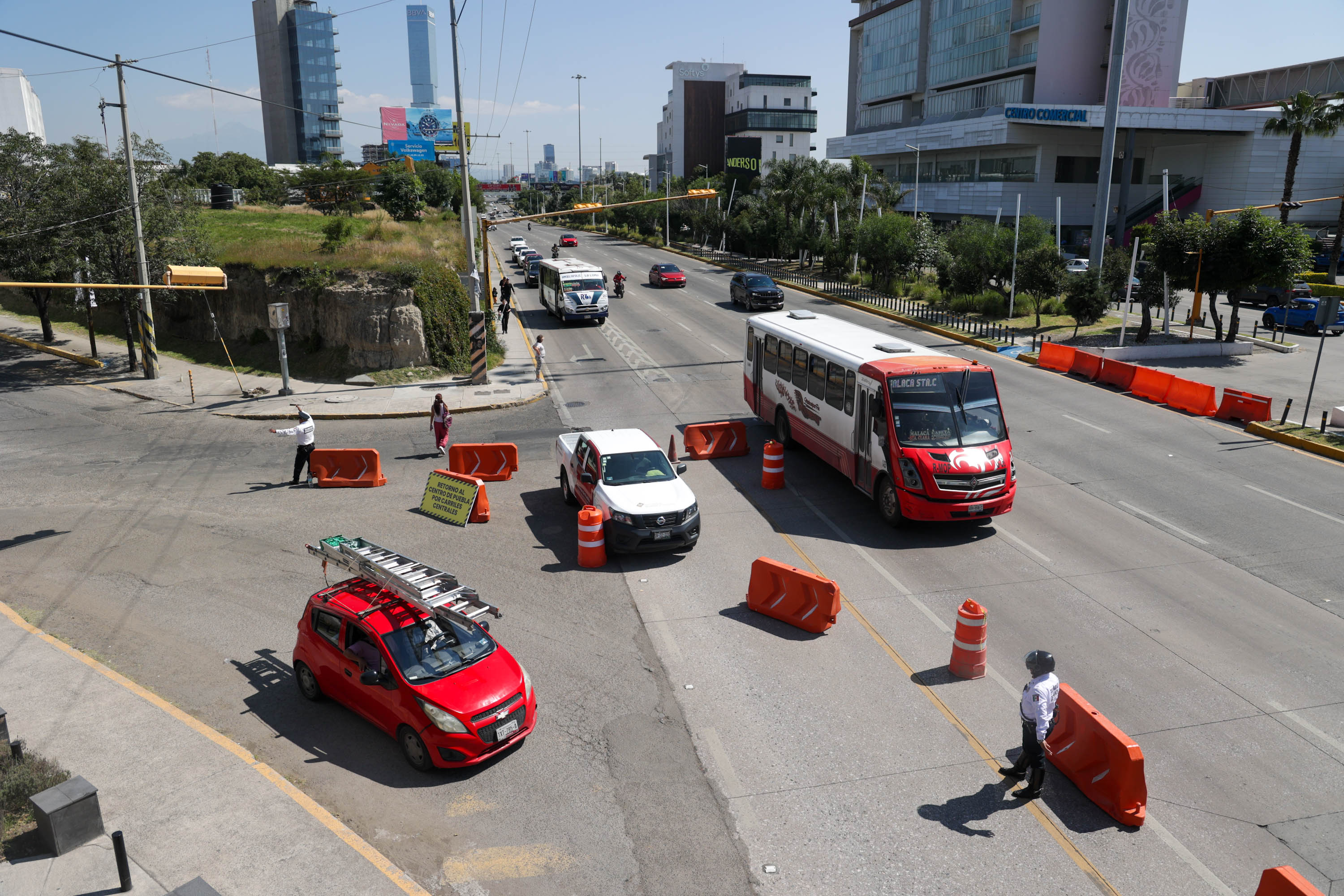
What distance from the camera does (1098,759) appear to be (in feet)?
27.9

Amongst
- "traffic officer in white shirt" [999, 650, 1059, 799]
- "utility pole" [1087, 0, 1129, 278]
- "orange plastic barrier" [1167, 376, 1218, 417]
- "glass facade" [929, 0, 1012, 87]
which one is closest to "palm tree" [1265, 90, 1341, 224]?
"utility pole" [1087, 0, 1129, 278]

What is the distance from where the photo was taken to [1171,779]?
8875 millimetres

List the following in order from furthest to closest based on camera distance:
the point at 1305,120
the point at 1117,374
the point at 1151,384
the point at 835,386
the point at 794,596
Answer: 1. the point at 1305,120
2. the point at 1117,374
3. the point at 1151,384
4. the point at 835,386
5. the point at 794,596

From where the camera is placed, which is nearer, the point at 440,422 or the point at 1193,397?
the point at 440,422

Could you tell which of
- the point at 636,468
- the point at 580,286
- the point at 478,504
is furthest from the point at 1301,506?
the point at 580,286

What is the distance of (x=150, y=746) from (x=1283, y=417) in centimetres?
2434

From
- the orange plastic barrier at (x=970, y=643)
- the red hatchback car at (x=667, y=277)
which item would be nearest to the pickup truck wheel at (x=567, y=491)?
the orange plastic barrier at (x=970, y=643)

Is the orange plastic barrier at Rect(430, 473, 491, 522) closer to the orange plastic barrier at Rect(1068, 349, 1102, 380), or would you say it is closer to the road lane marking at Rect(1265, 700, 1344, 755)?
the road lane marking at Rect(1265, 700, 1344, 755)

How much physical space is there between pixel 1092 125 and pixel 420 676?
257 feet

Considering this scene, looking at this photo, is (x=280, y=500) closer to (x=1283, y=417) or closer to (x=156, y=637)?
(x=156, y=637)

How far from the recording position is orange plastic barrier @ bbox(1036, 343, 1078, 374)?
29562mm

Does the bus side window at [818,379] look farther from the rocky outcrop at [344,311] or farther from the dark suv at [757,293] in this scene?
the dark suv at [757,293]

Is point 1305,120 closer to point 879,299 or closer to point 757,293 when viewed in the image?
point 879,299

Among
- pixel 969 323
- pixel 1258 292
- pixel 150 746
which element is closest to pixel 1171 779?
pixel 150 746
